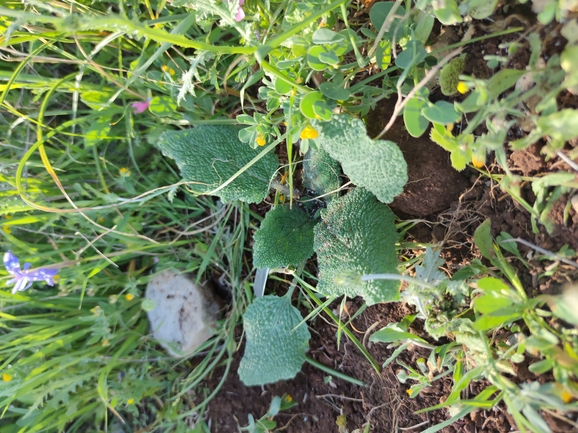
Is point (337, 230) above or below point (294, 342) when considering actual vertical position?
above

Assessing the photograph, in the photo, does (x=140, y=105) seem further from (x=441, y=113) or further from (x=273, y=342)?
(x=441, y=113)

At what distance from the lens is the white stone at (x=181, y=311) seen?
146 cm

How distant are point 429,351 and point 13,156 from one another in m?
1.37

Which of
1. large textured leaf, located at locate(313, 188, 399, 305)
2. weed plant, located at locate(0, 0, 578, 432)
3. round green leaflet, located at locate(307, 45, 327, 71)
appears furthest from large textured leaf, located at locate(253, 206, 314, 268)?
round green leaflet, located at locate(307, 45, 327, 71)

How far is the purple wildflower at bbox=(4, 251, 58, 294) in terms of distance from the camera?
4.20ft

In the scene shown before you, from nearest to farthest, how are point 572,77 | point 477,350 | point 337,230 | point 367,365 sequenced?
point 572,77 → point 477,350 → point 337,230 → point 367,365

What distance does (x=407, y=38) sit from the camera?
0.88 m

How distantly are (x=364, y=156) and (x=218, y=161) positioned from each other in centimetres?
44

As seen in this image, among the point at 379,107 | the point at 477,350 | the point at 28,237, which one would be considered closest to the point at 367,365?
the point at 477,350

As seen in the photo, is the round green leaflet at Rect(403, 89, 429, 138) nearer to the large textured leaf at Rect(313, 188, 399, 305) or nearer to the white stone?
the large textured leaf at Rect(313, 188, 399, 305)

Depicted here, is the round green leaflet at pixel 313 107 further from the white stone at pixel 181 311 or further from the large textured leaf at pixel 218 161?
the white stone at pixel 181 311

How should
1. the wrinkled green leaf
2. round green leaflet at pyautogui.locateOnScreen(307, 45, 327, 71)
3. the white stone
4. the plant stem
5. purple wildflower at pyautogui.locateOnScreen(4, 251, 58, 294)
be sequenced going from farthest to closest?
the white stone → purple wildflower at pyautogui.locateOnScreen(4, 251, 58, 294) → the plant stem → the wrinkled green leaf → round green leaflet at pyautogui.locateOnScreen(307, 45, 327, 71)

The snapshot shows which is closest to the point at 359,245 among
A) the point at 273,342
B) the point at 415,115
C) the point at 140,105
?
the point at 415,115

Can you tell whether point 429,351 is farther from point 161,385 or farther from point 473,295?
point 161,385
